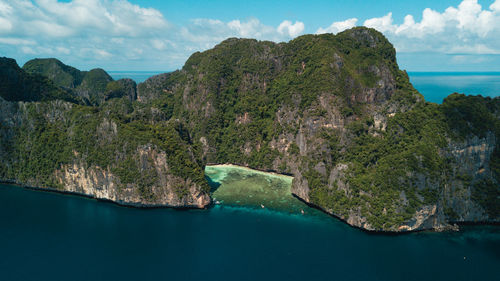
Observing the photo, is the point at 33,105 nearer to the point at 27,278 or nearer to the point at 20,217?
the point at 20,217

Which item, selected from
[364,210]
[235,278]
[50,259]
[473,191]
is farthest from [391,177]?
[50,259]

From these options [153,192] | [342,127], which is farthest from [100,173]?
[342,127]

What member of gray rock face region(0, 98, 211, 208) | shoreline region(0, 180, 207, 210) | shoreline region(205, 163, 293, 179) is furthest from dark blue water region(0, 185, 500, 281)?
shoreline region(205, 163, 293, 179)

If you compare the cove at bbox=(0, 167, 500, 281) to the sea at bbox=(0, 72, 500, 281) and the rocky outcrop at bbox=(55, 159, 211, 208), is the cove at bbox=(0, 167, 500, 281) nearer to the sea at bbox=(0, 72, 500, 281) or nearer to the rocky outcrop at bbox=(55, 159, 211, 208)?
the sea at bbox=(0, 72, 500, 281)

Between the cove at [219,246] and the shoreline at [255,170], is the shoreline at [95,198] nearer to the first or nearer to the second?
the cove at [219,246]

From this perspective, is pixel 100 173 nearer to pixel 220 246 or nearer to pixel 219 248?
pixel 220 246

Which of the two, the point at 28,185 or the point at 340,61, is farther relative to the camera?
the point at 340,61
